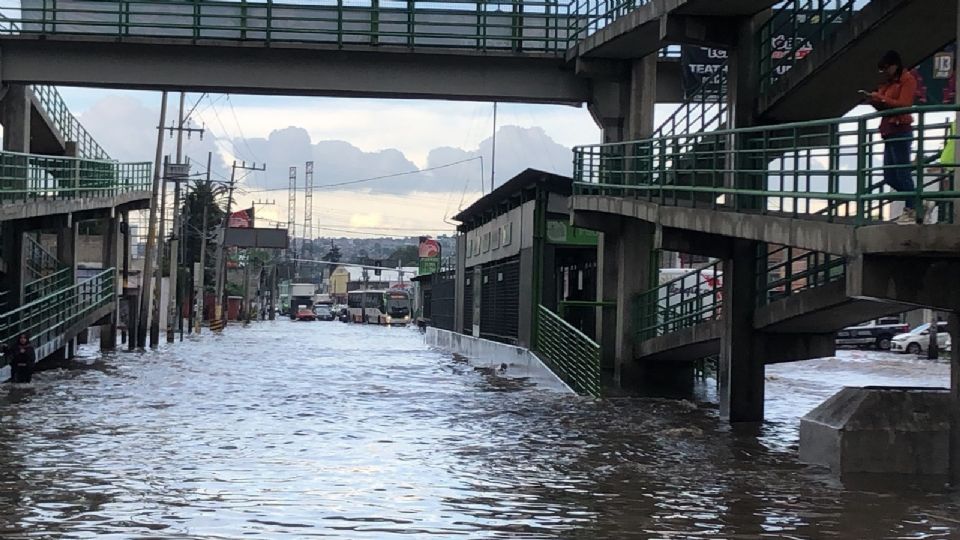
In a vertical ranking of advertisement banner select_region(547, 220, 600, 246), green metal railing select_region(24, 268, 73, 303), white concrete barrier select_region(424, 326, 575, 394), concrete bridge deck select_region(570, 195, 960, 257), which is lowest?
white concrete barrier select_region(424, 326, 575, 394)

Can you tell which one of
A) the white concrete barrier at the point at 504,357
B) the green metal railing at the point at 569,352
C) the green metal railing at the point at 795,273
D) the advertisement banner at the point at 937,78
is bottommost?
the white concrete barrier at the point at 504,357

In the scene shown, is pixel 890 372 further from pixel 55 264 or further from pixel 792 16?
pixel 55 264

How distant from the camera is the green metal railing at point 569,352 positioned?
25047 mm

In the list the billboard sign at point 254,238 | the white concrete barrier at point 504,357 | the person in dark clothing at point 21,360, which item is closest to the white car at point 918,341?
the white concrete barrier at point 504,357

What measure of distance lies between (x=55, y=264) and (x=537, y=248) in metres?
15.0

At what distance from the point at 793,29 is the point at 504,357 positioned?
17.7 m

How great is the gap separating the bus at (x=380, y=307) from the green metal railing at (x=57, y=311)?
250 ft

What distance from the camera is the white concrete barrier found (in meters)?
29.5

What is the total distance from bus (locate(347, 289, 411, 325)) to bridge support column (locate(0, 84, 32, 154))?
83.6 m

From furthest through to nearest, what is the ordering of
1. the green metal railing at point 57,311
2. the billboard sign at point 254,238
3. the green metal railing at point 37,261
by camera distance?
1. the billboard sign at point 254,238
2. the green metal railing at point 37,261
3. the green metal railing at point 57,311

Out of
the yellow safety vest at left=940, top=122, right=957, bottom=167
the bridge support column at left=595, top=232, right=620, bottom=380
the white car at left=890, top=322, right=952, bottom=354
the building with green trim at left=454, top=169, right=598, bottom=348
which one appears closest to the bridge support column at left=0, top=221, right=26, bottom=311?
the building with green trim at left=454, top=169, right=598, bottom=348

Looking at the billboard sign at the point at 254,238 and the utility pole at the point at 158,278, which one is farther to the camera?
the billboard sign at the point at 254,238

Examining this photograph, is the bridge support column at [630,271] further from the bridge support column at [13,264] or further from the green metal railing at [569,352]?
the bridge support column at [13,264]

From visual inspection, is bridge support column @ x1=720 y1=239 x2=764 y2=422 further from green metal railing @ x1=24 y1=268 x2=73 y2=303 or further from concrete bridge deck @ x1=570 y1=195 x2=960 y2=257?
green metal railing @ x1=24 y1=268 x2=73 y2=303
